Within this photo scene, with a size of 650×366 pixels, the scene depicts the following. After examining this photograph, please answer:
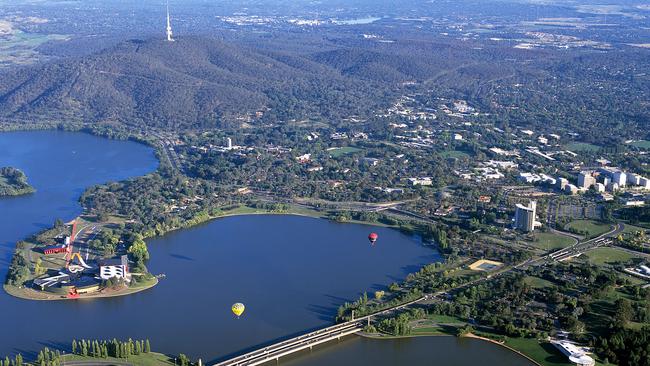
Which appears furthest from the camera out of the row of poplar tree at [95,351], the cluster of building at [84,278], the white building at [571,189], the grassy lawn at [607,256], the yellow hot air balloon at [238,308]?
the white building at [571,189]

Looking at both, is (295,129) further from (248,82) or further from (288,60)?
(288,60)

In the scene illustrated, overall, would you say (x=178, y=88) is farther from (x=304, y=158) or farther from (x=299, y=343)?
(x=299, y=343)

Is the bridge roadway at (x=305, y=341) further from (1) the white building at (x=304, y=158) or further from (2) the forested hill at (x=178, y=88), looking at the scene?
(2) the forested hill at (x=178, y=88)

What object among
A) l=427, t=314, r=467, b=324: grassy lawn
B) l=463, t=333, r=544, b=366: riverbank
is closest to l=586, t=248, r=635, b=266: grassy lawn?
l=427, t=314, r=467, b=324: grassy lawn

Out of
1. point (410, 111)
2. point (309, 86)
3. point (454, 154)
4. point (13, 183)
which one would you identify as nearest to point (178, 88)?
point (309, 86)

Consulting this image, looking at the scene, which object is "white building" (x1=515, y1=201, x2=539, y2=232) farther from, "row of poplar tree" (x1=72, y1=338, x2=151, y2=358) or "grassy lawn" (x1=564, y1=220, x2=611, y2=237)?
"row of poplar tree" (x1=72, y1=338, x2=151, y2=358)

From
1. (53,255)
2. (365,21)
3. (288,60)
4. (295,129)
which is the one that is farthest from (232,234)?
(365,21)

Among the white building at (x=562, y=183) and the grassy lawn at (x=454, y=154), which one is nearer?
the white building at (x=562, y=183)

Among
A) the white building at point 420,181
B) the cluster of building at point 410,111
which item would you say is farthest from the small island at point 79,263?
the cluster of building at point 410,111
